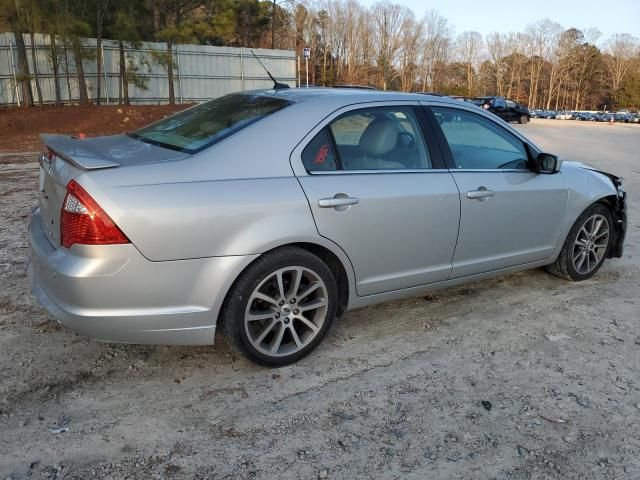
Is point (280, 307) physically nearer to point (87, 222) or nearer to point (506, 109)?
point (87, 222)

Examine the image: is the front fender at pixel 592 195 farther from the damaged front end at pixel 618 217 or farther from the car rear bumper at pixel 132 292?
the car rear bumper at pixel 132 292

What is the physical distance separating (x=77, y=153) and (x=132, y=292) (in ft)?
2.84

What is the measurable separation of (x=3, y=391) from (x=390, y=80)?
70.8 meters

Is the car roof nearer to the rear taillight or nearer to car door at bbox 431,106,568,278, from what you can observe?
car door at bbox 431,106,568,278

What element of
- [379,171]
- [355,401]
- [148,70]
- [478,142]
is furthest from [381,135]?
[148,70]

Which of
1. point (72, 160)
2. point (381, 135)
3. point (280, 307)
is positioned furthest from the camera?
point (381, 135)

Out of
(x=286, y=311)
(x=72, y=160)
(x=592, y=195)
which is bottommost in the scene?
(x=286, y=311)

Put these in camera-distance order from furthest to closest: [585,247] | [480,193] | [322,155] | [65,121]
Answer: [65,121] → [585,247] → [480,193] → [322,155]

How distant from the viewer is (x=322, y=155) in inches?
130

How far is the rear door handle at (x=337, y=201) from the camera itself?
3.18m

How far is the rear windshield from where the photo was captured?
3.22 meters

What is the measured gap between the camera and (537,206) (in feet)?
13.9

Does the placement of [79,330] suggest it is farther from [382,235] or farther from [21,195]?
[21,195]

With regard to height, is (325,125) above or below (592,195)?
above
